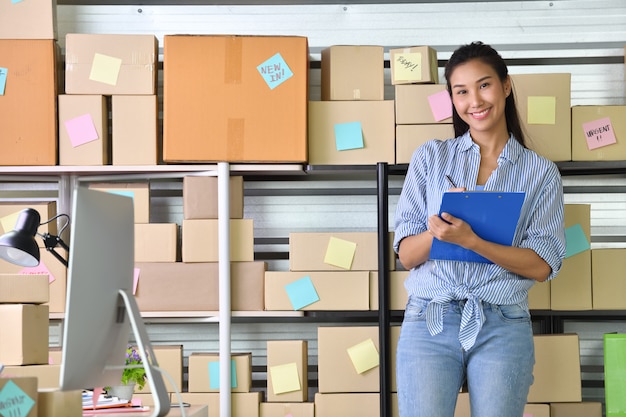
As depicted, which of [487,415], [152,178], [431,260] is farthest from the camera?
[152,178]

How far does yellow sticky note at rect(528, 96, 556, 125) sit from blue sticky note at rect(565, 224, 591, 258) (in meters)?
0.41

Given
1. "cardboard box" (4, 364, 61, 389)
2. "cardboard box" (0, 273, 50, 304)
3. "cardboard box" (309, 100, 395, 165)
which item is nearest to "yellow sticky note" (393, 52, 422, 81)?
"cardboard box" (309, 100, 395, 165)

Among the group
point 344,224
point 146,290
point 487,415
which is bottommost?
point 487,415

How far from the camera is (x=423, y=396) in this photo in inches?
87.2

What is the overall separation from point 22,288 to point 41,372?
8.6 inches

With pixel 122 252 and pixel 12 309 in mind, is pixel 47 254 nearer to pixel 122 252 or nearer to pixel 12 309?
pixel 12 309

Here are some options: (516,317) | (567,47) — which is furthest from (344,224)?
(516,317)

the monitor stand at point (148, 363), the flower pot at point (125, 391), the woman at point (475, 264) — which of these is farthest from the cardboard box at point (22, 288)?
the woman at point (475, 264)

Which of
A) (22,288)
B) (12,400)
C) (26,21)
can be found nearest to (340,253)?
(22,288)

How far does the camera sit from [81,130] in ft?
11.2

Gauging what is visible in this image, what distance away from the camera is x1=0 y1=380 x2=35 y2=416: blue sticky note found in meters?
1.79

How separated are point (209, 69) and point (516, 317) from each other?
163cm

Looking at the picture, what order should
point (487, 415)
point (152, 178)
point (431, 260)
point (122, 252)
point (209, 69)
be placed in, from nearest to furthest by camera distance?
1. point (122, 252)
2. point (487, 415)
3. point (431, 260)
4. point (209, 69)
5. point (152, 178)

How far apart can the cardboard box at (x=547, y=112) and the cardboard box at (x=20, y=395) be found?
7.11 feet
